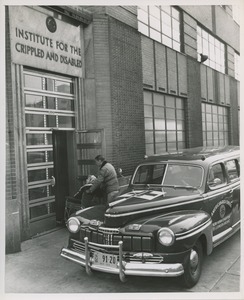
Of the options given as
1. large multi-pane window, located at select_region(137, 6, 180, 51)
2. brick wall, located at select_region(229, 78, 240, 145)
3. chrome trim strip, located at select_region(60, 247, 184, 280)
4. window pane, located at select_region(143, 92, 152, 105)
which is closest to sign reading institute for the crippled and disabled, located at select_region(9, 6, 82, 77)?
window pane, located at select_region(143, 92, 152, 105)

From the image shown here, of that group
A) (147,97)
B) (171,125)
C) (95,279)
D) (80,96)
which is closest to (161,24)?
(147,97)

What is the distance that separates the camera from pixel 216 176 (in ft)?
17.8

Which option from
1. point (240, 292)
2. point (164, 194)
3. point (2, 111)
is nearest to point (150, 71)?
point (164, 194)

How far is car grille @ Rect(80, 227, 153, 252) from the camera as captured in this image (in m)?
3.98

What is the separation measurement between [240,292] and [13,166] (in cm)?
434

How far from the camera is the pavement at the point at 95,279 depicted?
13.7 feet

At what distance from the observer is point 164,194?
4.87 m

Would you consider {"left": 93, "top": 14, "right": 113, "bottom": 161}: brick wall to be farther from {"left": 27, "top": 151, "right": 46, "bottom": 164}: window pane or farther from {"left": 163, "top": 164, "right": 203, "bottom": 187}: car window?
{"left": 163, "top": 164, "right": 203, "bottom": 187}: car window

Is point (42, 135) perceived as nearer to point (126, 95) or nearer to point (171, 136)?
point (126, 95)

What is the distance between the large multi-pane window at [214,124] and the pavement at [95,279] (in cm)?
912

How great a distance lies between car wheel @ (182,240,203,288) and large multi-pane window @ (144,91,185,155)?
19.5 feet

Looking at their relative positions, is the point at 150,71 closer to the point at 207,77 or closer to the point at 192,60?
the point at 192,60

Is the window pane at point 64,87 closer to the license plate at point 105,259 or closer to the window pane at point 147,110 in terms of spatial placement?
the window pane at point 147,110

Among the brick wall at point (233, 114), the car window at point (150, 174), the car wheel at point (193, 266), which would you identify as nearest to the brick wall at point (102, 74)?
the car window at point (150, 174)
